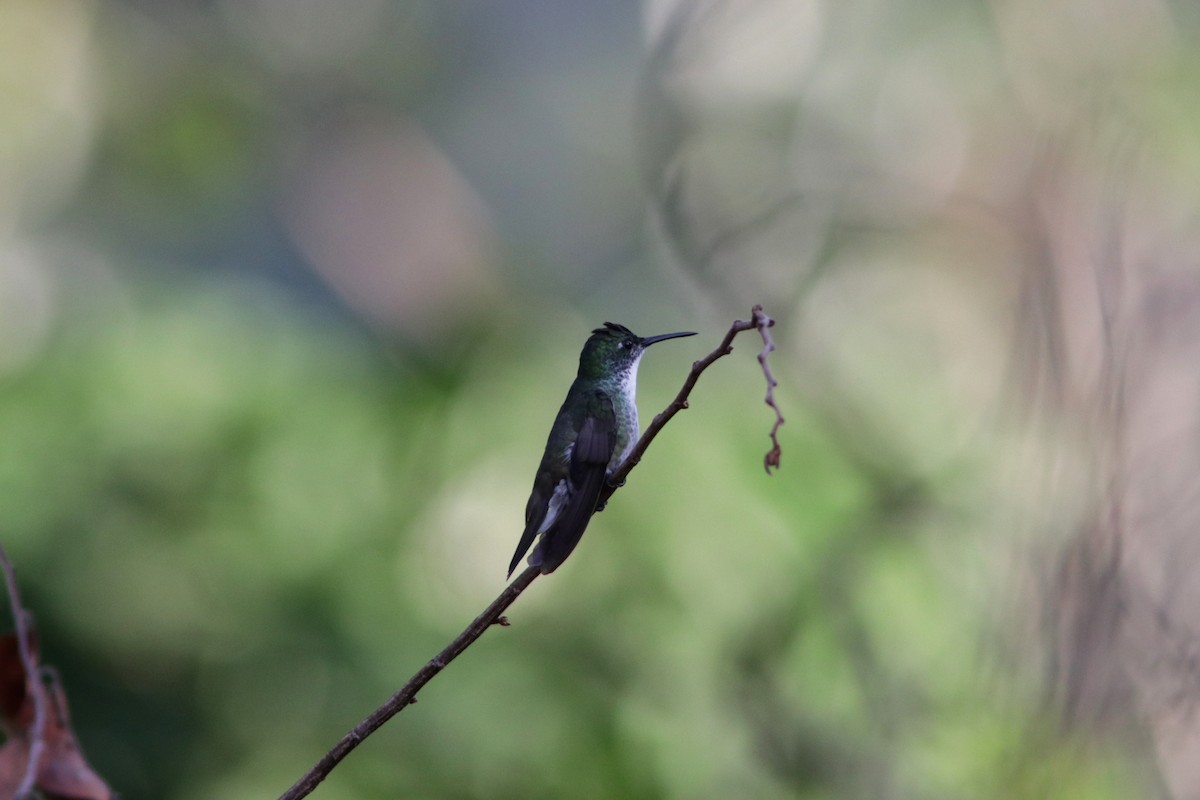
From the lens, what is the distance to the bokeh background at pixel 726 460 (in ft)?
9.62

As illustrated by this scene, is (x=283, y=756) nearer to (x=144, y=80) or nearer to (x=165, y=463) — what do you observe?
(x=165, y=463)

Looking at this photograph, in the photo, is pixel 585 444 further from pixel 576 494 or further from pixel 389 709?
pixel 389 709

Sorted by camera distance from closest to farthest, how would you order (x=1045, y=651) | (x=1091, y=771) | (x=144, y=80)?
(x=1045, y=651) → (x=1091, y=771) → (x=144, y=80)

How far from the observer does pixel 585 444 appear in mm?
1864

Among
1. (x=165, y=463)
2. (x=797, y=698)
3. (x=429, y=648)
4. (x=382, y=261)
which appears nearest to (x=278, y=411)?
(x=165, y=463)

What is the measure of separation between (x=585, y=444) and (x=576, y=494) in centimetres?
18

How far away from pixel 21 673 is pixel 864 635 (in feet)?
9.22

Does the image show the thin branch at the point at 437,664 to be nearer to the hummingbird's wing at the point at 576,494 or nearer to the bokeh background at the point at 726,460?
the hummingbird's wing at the point at 576,494

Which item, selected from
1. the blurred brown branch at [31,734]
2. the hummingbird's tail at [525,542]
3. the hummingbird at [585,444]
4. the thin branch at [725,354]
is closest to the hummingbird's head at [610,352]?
the hummingbird at [585,444]

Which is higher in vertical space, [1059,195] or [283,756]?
[1059,195]

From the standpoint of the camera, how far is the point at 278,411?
414 cm

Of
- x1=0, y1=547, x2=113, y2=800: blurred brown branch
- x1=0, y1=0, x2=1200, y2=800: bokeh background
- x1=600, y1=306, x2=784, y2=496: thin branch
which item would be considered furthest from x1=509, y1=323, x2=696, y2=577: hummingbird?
x1=0, y1=0, x2=1200, y2=800: bokeh background

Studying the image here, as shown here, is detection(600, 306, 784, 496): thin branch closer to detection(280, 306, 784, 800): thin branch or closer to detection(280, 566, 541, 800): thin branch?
detection(280, 306, 784, 800): thin branch

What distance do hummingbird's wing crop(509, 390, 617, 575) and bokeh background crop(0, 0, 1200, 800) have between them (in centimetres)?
107
